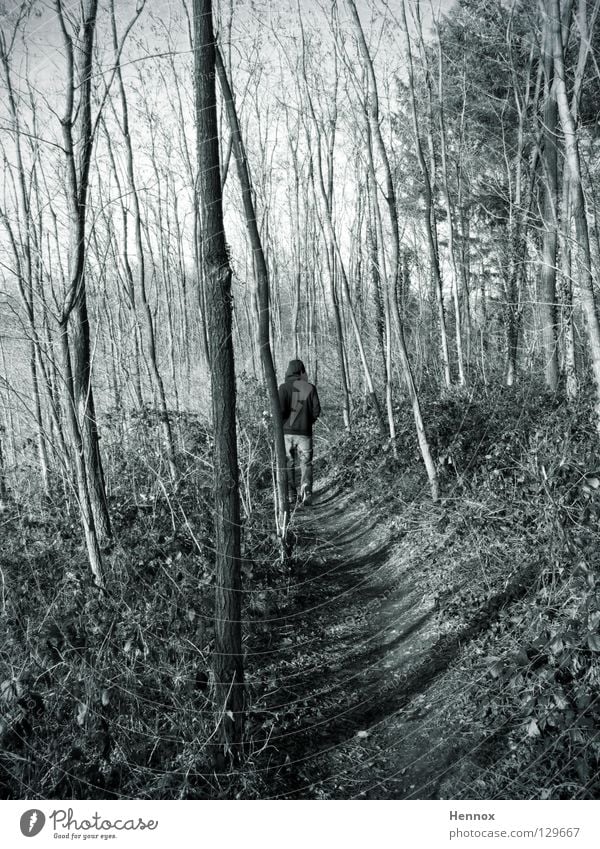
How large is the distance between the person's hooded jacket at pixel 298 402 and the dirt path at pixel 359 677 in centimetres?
165

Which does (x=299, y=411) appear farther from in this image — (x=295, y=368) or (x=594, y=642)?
(x=594, y=642)

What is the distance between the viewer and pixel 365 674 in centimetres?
376

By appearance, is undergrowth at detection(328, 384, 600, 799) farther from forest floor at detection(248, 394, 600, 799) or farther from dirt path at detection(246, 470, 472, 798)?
dirt path at detection(246, 470, 472, 798)

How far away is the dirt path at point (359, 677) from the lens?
2.84 m

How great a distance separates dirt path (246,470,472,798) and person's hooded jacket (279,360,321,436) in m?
1.65

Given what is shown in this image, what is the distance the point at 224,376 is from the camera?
9.63 feet

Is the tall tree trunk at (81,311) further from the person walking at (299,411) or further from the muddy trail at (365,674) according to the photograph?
the person walking at (299,411)

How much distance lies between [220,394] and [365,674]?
7.13 ft

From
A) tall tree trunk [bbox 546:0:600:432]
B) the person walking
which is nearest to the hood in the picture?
the person walking

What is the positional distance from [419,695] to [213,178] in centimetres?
316

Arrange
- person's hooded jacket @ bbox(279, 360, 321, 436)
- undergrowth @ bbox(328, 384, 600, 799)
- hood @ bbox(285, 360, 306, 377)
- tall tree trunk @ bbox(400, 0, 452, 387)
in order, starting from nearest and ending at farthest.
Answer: undergrowth @ bbox(328, 384, 600, 799) < person's hooded jacket @ bbox(279, 360, 321, 436) < hood @ bbox(285, 360, 306, 377) < tall tree trunk @ bbox(400, 0, 452, 387)

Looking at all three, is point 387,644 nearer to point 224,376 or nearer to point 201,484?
point 224,376

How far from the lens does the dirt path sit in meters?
2.84
